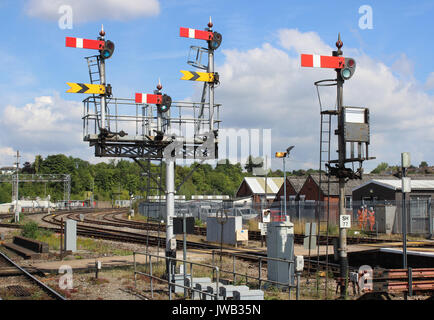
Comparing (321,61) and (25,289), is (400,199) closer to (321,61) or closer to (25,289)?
(321,61)

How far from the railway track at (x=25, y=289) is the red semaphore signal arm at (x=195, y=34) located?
7.39 metres

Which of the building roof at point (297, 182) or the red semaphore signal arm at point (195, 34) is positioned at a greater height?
the red semaphore signal arm at point (195, 34)

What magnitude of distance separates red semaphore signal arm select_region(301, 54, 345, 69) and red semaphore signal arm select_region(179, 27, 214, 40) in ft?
12.5

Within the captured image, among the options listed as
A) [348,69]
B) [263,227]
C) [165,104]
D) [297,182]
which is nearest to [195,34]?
[165,104]

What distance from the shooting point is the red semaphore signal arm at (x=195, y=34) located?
13.3 metres

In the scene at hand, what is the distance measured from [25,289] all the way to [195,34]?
8.10m

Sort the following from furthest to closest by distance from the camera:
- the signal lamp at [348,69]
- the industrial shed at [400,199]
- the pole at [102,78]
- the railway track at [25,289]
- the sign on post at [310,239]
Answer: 1. the industrial shed at [400,199]
2. the pole at [102,78]
3. the sign on post at [310,239]
4. the railway track at [25,289]
5. the signal lamp at [348,69]

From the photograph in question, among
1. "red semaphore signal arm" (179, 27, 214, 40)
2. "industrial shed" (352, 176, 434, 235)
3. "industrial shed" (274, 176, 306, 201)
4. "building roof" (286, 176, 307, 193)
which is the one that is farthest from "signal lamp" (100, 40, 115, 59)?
"building roof" (286, 176, 307, 193)

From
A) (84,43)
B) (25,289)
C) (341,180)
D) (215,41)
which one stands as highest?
(215,41)

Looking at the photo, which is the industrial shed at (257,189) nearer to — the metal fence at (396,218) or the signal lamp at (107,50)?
the metal fence at (396,218)

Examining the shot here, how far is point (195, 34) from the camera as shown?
13.7m

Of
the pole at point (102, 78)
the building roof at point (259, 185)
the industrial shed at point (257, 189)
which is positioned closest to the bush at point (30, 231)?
the pole at point (102, 78)

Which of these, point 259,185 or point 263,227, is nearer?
point 263,227
